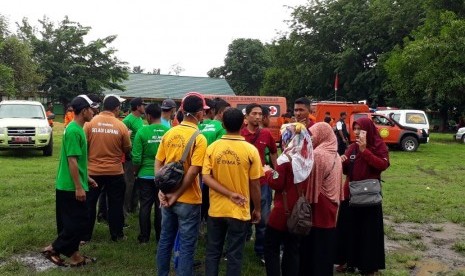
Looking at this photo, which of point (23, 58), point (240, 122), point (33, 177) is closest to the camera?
point (240, 122)

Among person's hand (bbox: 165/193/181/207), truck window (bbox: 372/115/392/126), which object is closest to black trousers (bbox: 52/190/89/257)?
person's hand (bbox: 165/193/181/207)

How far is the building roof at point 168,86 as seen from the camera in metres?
Result: 50.5

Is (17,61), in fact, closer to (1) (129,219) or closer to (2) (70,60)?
(2) (70,60)

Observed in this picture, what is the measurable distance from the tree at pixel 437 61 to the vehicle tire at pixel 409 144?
23.2ft

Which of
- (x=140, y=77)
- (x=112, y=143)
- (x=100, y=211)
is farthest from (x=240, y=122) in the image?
(x=140, y=77)

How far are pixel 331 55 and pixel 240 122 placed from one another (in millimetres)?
36780

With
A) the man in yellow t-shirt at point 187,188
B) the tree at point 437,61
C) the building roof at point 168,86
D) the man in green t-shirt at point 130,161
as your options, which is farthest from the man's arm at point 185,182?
the building roof at point 168,86

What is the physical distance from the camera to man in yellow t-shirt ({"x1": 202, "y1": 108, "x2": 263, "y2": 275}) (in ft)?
13.3

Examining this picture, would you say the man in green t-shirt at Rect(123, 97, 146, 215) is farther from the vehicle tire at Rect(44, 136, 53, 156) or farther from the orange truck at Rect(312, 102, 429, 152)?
the orange truck at Rect(312, 102, 429, 152)

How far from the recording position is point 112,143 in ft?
19.0

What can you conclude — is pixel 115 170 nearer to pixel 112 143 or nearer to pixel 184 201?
pixel 112 143

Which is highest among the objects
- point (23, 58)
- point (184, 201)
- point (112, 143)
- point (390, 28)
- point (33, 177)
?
point (390, 28)

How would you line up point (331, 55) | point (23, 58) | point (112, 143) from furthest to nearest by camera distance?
point (331, 55) → point (23, 58) → point (112, 143)

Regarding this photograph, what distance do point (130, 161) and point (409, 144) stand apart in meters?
16.5
